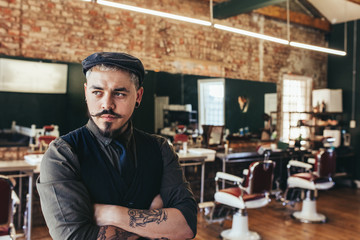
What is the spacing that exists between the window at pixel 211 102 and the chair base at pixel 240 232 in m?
1.88

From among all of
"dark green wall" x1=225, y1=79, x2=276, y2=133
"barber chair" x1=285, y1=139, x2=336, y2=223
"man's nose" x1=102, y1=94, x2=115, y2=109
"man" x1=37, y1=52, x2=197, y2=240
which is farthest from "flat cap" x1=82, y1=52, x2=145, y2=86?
"dark green wall" x1=225, y1=79, x2=276, y2=133

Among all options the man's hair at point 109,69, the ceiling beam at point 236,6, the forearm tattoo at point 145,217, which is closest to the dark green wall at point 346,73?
the ceiling beam at point 236,6

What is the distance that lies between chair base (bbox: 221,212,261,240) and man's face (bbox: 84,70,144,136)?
322cm

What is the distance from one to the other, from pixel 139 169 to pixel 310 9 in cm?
744

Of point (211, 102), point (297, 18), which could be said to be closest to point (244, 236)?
point (211, 102)

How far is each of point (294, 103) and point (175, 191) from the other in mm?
6469

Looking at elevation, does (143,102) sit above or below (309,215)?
above

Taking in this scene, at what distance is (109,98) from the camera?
122cm

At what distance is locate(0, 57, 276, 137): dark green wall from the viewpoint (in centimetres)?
405

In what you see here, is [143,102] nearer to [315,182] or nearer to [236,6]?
[236,6]

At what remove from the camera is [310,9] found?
745 cm

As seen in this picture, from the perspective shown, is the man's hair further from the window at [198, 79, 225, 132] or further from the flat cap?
the window at [198, 79, 225, 132]

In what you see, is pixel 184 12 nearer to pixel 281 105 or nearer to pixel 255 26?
pixel 255 26

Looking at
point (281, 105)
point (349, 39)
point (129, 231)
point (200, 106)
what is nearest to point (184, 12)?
point (200, 106)
